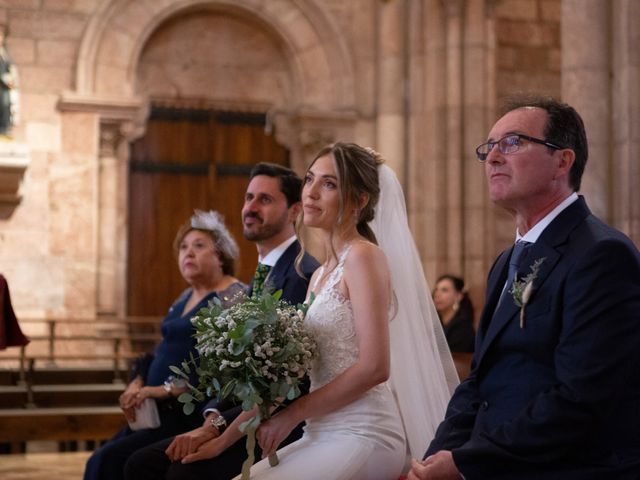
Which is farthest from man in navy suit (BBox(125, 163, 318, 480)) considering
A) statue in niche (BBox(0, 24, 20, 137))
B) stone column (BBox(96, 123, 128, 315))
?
stone column (BBox(96, 123, 128, 315))

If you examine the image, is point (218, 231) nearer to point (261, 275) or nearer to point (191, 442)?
point (261, 275)

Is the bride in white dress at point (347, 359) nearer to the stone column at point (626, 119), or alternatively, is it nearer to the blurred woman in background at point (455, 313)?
the blurred woman in background at point (455, 313)

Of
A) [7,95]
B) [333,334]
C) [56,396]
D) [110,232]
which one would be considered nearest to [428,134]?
[110,232]

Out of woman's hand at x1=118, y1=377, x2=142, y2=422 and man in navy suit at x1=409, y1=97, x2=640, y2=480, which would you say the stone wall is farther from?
man in navy suit at x1=409, y1=97, x2=640, y2=480

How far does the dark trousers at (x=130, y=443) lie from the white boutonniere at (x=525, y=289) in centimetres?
255

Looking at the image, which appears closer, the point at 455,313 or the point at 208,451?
the point at 208,451

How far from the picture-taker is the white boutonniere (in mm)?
2719

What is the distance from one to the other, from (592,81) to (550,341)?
20.0ft

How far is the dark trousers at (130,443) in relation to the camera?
4852 millimetres

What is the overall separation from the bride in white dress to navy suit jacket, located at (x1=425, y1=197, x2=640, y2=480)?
654mm

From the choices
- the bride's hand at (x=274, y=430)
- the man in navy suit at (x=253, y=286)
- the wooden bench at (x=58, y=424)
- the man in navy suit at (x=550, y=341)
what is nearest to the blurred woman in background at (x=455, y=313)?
the wooden bench at (x=58, y=424)

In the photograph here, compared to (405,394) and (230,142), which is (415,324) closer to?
(405,394)

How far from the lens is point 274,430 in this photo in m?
3.39

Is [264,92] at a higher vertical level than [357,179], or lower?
higher
